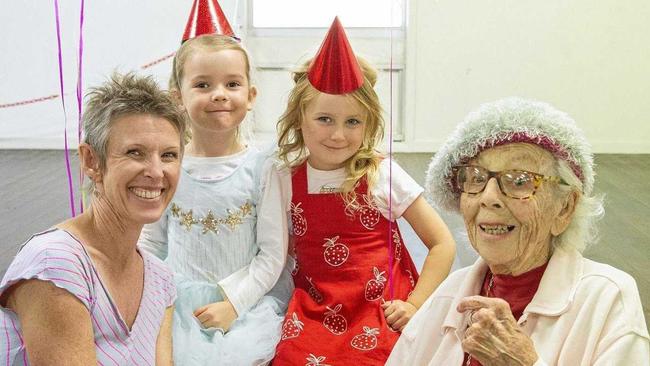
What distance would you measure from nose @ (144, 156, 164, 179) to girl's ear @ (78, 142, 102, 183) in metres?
0.11

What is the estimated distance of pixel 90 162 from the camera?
73.1 inches

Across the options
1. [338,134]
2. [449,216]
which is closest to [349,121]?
[338,134]

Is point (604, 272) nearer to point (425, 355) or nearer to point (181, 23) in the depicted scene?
point (425, 355)

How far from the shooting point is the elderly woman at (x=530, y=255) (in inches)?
58.5

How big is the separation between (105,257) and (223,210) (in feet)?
2.25

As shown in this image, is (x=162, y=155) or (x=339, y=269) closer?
A: (x=162, y=155)

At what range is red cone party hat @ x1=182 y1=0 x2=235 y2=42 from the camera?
269 centimetres

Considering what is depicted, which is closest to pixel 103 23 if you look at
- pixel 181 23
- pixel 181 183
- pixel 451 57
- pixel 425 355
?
pixel 181 23

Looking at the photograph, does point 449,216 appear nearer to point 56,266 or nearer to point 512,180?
point 512,180

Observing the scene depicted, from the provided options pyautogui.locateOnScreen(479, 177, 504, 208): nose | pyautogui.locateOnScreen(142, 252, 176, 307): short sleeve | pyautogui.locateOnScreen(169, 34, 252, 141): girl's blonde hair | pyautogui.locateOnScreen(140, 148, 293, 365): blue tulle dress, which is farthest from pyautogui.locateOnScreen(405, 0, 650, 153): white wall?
pyautogui.locateOnScreen(479, 177, 504, 208): nose

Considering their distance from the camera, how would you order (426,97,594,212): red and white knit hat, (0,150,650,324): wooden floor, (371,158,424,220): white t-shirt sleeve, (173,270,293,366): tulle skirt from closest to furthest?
(426,97,594,212): red and white knit hat → (173,270,293,366): tulle skirt → (371,158,424,220): white t-shirt sleeve → (0,150,650,324): wooden floor

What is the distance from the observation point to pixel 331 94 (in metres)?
2.42

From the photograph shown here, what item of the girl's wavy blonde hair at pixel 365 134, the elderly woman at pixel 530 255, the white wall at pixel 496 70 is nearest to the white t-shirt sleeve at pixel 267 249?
the girl's wavy blonde hair at pixel 365 134

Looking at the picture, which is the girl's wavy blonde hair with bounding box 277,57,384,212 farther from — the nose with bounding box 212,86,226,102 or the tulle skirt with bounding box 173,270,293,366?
the tulle skirt with bounding box 173,270,293,366
